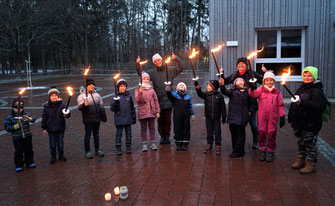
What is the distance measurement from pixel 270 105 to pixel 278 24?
25.8ft

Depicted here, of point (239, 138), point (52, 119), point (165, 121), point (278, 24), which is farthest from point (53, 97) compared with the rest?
point (278, 24)

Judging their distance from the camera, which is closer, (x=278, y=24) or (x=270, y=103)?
(x=270, y=103)

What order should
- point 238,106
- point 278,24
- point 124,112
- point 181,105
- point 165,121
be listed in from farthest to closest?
point 278,24
point 165,121
point 181,105
point 124,112
point 238,106

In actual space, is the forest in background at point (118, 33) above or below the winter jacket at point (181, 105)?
above

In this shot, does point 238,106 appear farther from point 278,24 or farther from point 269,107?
point 278,24

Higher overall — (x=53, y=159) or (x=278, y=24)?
(x=278, y=24)

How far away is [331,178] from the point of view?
4.61m

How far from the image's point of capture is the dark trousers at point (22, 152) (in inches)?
210

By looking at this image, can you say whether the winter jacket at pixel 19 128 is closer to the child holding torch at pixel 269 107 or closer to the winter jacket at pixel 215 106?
the winter jacket at pixel 215 106

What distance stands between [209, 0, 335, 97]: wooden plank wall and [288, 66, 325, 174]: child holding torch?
313 inches

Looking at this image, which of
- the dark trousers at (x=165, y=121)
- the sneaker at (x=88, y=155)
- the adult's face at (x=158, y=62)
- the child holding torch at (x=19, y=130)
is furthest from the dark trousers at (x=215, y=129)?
the child holding torch at (x=19, y=130)

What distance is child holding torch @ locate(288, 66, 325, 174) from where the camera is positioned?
4.64m

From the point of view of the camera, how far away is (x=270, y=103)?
17.2 feet

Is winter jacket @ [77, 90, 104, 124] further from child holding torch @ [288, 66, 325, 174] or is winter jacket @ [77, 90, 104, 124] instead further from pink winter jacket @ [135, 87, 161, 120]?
child holding torch @ [288, 66, 325, 174]
